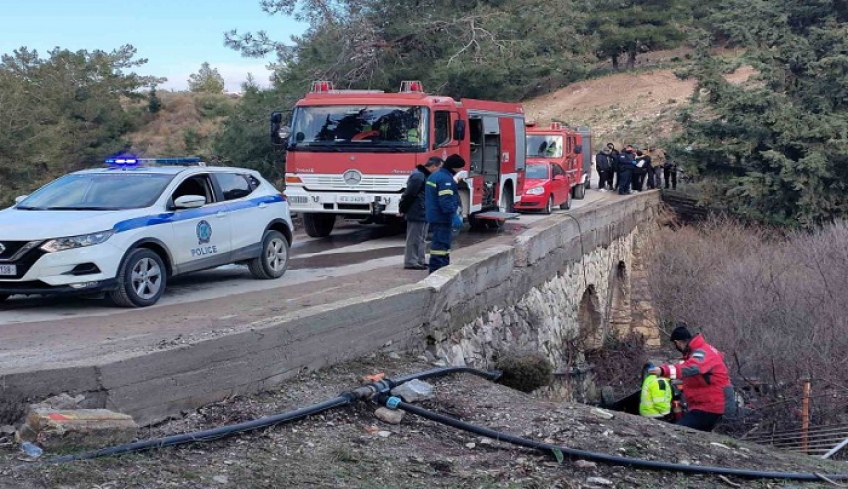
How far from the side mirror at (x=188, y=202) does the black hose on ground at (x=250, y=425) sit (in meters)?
3.65

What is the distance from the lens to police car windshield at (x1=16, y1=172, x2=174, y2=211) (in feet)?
31.5

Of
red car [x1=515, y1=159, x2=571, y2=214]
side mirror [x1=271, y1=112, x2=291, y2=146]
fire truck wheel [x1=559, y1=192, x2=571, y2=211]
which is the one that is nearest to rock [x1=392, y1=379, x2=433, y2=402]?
side mirror [x1=271, y1=112, x2=291, y2=146]

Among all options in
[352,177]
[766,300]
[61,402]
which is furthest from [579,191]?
[61,402]

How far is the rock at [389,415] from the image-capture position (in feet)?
21.4

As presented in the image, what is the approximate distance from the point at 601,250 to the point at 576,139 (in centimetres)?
678

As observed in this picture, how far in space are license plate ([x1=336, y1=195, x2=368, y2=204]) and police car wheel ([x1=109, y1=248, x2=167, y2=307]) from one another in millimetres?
5812

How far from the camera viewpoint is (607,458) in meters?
6.11

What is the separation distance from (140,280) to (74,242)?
934 mm

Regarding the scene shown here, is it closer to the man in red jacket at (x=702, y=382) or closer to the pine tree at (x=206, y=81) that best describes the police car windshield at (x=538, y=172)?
the man in red jacket at (x=702, y=382)

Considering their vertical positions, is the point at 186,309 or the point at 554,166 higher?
the point at 554,166

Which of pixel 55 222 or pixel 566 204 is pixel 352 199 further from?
pixel 566 204

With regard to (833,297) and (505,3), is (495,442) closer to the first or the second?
(833,297)

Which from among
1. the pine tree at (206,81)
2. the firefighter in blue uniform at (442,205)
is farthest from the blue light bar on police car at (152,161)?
the pine tree at (206,81)

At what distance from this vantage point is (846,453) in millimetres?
11398
